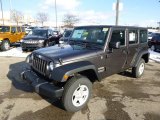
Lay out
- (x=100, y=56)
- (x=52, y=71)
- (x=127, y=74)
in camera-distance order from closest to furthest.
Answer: (x=52, y=71) < (x=100, y=56) < (x=127, y=74)

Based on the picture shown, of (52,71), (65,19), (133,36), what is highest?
(65,19)

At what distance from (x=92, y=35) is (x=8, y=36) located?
425 inches

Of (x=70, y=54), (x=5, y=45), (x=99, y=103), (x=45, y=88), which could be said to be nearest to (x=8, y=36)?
(x=5, y=45)

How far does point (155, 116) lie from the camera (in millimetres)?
4301

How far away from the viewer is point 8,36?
14.5 meters

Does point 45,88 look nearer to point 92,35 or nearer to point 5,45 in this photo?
point 92,35

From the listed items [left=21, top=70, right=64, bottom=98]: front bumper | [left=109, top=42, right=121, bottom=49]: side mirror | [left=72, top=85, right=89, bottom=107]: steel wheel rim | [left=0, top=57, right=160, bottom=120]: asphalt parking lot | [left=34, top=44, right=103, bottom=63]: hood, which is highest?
[left=109, top=42, right=121, bottom=49]: side mirror

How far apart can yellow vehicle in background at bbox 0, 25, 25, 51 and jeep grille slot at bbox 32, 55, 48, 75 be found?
32.9 ft

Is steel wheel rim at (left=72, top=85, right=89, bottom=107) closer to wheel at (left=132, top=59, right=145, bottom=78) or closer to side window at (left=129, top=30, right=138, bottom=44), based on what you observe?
side window at (left=129, top=30, right=138, bottom=44)

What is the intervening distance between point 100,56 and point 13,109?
242cm

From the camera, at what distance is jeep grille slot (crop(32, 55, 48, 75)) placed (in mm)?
4453

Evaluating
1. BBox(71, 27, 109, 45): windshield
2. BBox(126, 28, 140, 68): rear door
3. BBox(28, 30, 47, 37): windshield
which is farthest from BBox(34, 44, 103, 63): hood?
BBox(28, 30, 47, 37): windshield

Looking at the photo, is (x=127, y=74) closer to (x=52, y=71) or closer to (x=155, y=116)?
(x=155, y=116)

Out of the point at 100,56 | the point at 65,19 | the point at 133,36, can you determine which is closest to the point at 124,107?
the point at 100,56
